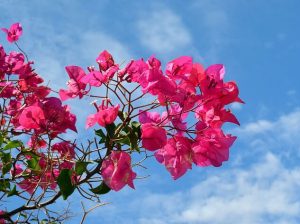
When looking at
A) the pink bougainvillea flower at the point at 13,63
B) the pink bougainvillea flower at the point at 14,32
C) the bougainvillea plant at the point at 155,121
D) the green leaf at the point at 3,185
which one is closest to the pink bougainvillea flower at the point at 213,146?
the bougainvillea plant at the point at 155,121

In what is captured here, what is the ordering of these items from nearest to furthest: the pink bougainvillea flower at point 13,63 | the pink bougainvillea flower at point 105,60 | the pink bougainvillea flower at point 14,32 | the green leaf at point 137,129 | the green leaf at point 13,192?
the green leaf at point 137,129
the pink bougainvillea flower at point 105,60
the green leaf at point 13,192
the pink bougainvillea flower at point 13,63
the pink bougainvillea flower at point 14,32

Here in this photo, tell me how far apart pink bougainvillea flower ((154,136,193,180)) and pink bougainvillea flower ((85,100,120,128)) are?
0.21 m

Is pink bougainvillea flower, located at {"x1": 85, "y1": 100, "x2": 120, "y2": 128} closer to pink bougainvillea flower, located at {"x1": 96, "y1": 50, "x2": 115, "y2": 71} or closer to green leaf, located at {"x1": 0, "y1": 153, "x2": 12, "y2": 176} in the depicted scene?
pink bougainvillea flower, located at {"x1": 96, "y1": 50, "x2": 115, "y2": 71}

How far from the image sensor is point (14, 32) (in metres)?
2.93

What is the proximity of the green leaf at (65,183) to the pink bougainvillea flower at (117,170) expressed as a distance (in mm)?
156

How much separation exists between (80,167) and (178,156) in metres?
0.34

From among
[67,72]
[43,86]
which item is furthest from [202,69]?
[43,86]

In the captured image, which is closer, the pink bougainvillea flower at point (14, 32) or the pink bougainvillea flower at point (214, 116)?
the pink bougainvillea flower at point (214, 116)

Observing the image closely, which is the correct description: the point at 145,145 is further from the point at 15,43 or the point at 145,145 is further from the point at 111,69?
the point at 15,43

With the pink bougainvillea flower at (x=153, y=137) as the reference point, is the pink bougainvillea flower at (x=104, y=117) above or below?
above

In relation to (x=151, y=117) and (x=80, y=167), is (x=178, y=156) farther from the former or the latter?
(x=80, y=167)

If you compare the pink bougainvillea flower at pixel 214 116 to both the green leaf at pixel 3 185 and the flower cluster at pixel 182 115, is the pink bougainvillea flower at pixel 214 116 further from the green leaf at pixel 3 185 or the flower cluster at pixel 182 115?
the green leaf at pixel 3 185

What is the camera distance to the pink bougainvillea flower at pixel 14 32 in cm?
292

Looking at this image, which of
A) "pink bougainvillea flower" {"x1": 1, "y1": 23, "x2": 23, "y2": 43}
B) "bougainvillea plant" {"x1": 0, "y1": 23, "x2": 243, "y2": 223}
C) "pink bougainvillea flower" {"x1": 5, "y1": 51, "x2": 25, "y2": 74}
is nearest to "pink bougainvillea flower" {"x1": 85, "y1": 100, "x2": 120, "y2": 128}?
"bougainvillea plant" {"x1": 0, "y1": 23, "x2": 243, "y2": 223}
